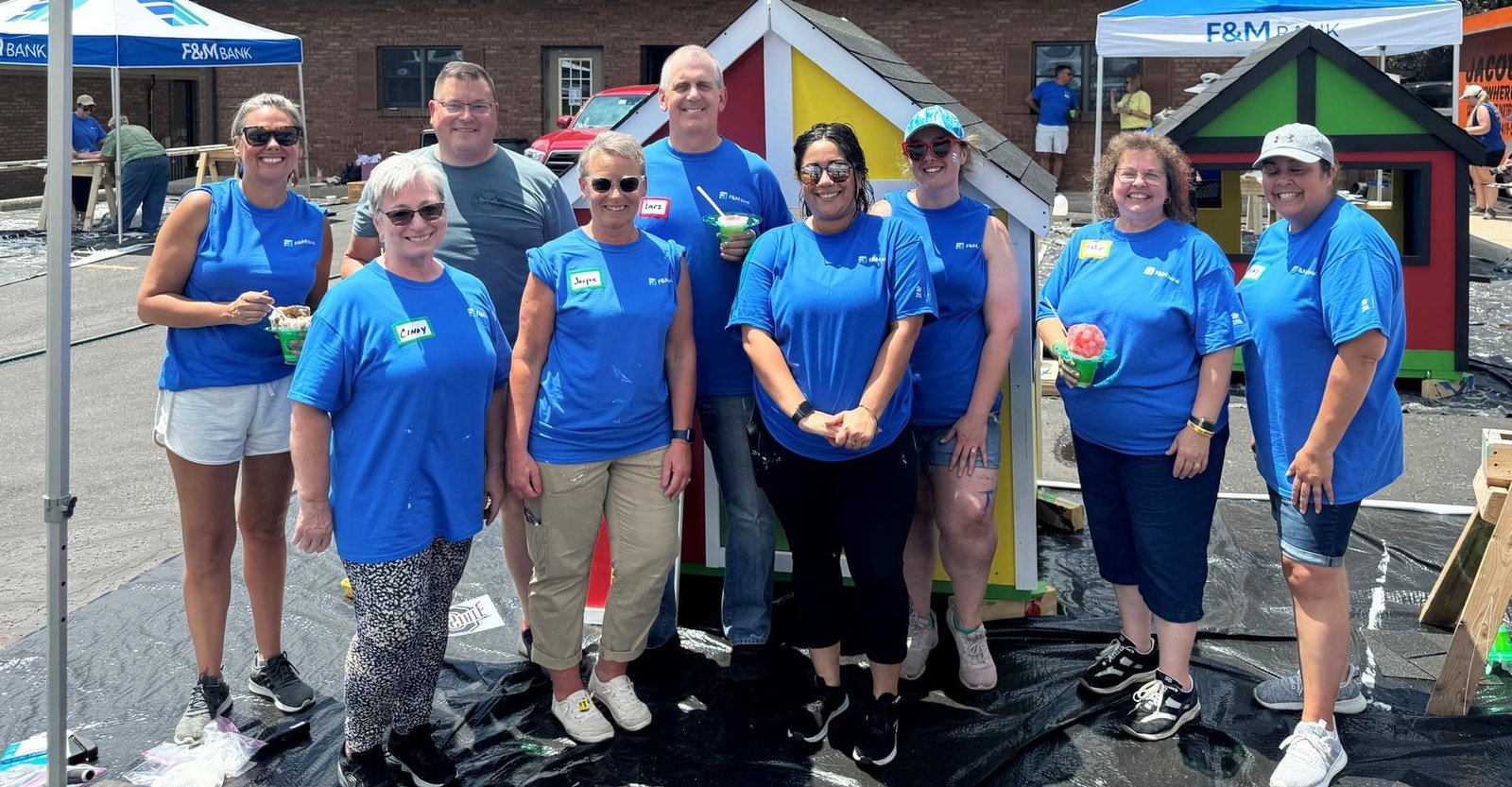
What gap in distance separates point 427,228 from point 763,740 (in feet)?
5.68

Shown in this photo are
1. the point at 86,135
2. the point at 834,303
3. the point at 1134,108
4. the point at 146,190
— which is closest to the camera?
the point at 834,303

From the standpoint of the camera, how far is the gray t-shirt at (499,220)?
3994 mm

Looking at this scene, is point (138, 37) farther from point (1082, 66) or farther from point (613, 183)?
point (1082, 66)

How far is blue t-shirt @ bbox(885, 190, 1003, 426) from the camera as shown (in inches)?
151

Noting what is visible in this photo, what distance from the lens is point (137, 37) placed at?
1375cm

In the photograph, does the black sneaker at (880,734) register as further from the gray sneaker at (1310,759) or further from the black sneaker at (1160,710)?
the gray sneaker at (1310,759)

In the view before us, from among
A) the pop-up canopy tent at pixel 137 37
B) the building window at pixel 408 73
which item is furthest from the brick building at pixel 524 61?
the pop-up canopy tent at pixel 137 37

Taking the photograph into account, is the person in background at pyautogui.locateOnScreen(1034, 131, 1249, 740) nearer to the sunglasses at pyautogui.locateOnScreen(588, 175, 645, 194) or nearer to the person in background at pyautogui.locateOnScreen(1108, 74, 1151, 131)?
the sunglasses at pyautogui.locateOnScreen(588, 175, 645, 194)

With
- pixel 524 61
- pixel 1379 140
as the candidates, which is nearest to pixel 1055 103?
pixel 524 61

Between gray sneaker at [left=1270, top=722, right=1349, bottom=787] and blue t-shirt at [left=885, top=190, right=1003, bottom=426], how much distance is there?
1.24 m

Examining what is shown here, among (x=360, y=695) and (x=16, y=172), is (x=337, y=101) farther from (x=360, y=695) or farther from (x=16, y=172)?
(x=360, y=695)

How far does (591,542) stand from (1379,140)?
241 inches

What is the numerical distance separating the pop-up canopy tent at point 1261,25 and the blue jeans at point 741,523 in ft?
27.1

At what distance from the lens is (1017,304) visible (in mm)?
3887
